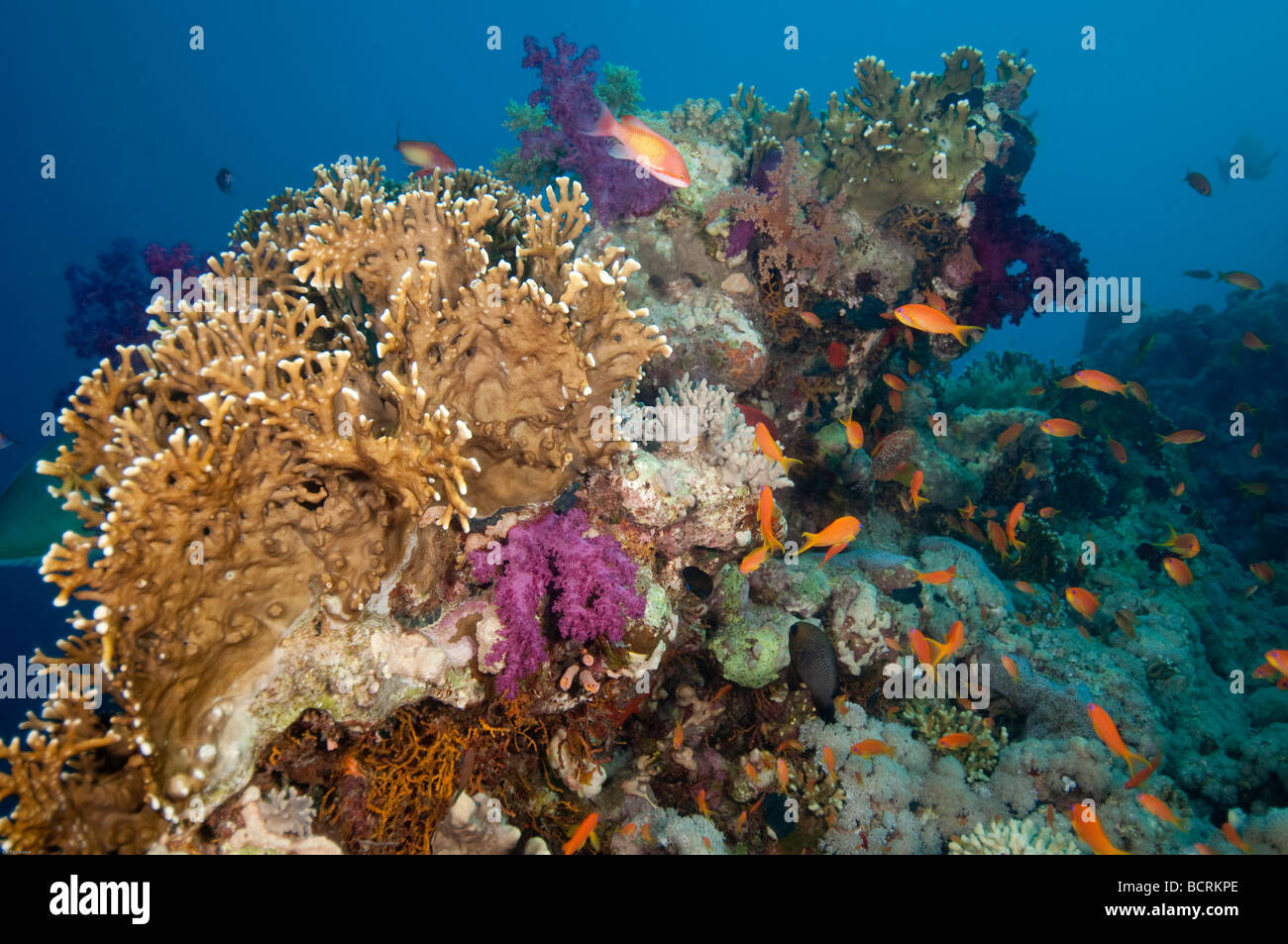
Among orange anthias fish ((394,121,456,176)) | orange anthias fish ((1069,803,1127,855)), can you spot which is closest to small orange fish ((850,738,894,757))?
orange anthias fish ((1069,803,1127,855))

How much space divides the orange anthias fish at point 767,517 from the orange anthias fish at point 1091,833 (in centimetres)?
322

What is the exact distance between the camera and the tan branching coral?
8.66ft

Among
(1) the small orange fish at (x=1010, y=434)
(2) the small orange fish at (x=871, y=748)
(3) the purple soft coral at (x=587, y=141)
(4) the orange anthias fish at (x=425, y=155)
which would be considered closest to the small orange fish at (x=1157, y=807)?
(2) the small orange fish at (x=871, y=748)

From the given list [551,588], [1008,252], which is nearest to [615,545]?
[551,588]

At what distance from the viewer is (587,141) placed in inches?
281

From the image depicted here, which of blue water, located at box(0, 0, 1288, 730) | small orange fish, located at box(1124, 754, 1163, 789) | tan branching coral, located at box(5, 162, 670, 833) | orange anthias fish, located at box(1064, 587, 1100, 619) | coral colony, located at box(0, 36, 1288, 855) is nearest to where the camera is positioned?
tan branching coral, located at box(5, 162, 670, 833)

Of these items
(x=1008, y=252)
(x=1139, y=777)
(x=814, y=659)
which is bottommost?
(x=1139, y=777)

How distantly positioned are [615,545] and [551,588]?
0.54 meters

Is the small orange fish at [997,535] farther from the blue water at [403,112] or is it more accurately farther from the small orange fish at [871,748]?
the blue water at [403,112]

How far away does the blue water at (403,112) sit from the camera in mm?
58625

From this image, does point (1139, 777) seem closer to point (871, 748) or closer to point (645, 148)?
point (871, 748)

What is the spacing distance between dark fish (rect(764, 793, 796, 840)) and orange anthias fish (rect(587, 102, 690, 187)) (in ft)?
17.3

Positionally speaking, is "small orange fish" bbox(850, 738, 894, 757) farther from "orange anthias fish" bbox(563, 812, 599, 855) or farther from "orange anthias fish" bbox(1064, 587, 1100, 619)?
"orange anthias fish" bbox(1064, 587, 1100, 619)
